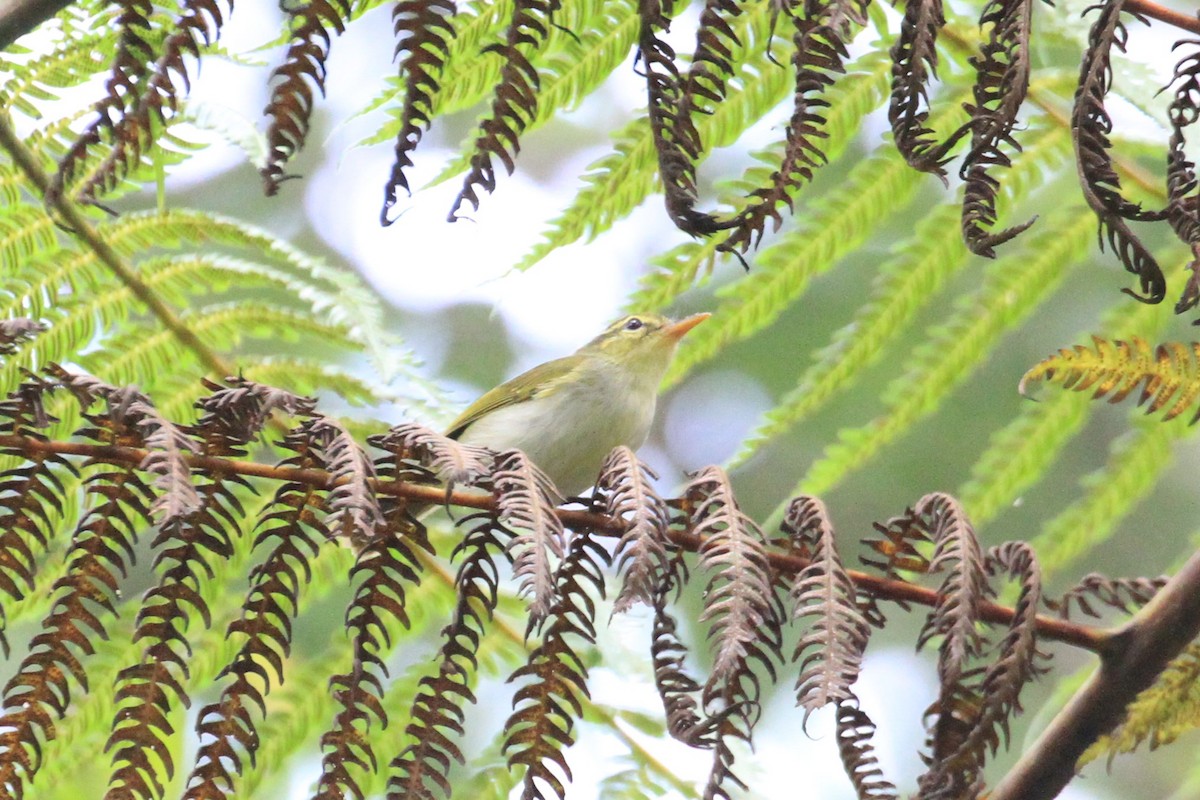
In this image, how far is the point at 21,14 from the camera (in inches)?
51.7

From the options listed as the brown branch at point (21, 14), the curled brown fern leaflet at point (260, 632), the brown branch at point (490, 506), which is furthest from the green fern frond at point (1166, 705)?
the brown branch at point (21, 14)

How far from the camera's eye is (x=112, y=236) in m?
2.51

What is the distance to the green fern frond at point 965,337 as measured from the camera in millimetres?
2406

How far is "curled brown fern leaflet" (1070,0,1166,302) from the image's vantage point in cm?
120

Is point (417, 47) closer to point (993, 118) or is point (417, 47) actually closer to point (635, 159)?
point (993, 118)

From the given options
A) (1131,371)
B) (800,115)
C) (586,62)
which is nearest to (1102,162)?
(800,115)

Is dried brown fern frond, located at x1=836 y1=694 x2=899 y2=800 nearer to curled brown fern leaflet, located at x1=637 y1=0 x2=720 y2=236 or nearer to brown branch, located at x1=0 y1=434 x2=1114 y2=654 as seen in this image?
brown branch, located at x1=0 y1=434 x2=1114 y2=654

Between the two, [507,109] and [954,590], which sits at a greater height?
[507,109]

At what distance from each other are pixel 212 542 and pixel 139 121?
1.66ft

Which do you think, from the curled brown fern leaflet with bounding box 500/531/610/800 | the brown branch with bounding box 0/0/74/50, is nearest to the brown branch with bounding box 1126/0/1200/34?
the curled brown fern leaflet with bounding box 500/531/610/800

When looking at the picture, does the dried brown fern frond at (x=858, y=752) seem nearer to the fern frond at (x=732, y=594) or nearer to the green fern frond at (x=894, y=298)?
the fern frond at (x=732, y=594)

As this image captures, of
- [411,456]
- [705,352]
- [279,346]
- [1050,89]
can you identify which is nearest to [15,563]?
[411,456]

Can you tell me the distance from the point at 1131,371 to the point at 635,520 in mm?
723

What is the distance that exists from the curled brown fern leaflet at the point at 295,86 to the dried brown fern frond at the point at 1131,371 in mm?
Result: 986
